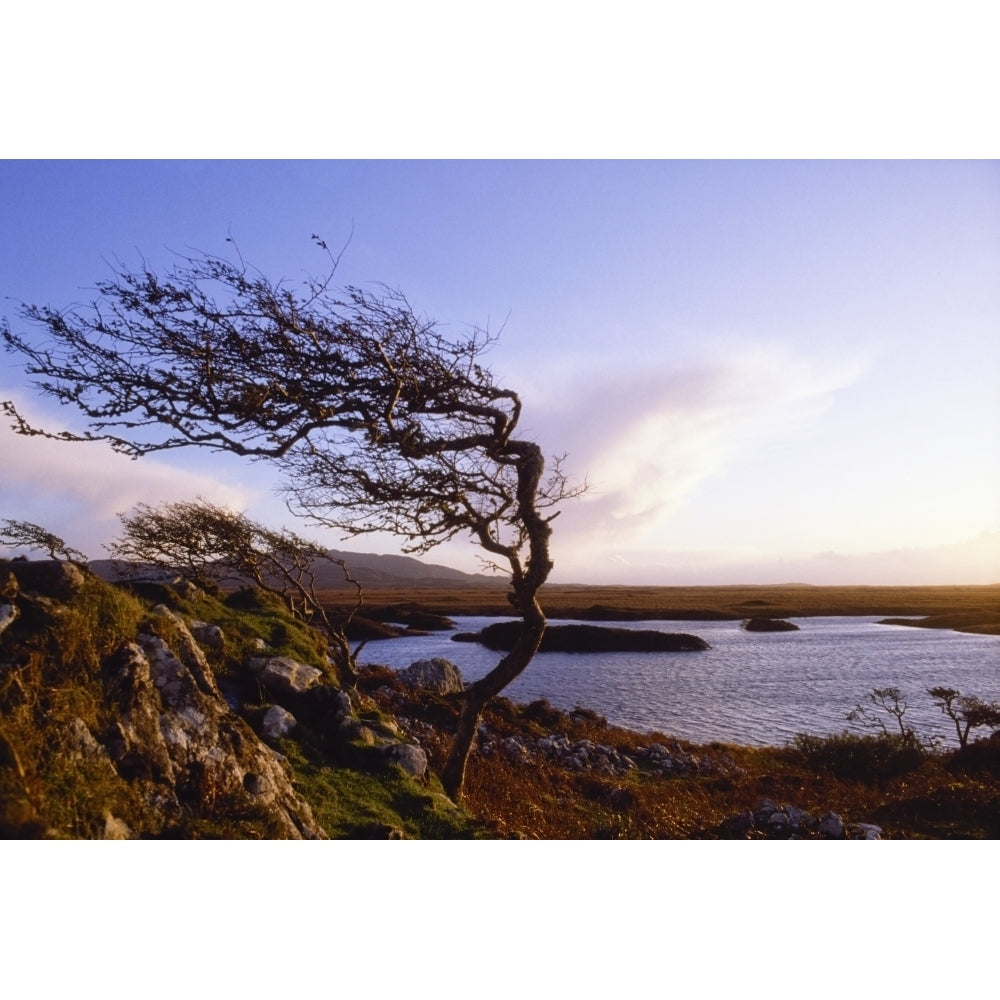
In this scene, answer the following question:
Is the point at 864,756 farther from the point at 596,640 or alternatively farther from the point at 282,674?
the point at 596,640

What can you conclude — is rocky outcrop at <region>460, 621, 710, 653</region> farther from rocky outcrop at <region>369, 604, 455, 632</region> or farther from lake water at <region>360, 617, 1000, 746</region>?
rocky outcrop at <region>369, 604, 455, 632</region>

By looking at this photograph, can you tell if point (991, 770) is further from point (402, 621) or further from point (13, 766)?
point (402, 621)

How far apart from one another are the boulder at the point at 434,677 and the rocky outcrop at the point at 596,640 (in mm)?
18718

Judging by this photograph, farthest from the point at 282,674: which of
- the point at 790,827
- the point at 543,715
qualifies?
the point at 543,715

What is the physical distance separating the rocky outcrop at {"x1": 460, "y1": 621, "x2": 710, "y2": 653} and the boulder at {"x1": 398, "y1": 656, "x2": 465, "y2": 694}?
737 inches

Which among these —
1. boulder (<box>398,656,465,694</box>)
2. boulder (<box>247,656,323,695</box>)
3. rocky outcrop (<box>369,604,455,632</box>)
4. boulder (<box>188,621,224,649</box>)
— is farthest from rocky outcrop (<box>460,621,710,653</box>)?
boulder (<box>188,621,224,649</box>)

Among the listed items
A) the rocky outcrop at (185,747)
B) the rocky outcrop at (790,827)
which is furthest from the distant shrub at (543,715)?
the rocky outcrop at (185,747)

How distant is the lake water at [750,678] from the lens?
23609mm

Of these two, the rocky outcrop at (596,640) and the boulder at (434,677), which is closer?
the boulder at (434,677)

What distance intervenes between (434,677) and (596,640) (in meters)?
25.2

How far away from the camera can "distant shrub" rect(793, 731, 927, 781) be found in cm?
1684

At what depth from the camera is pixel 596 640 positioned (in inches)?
1930

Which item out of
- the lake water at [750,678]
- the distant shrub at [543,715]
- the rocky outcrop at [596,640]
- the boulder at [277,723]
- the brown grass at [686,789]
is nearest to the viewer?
the boulder at [277,723]

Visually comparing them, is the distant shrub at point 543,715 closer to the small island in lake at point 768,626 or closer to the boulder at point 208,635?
the boulder at point 208,635
